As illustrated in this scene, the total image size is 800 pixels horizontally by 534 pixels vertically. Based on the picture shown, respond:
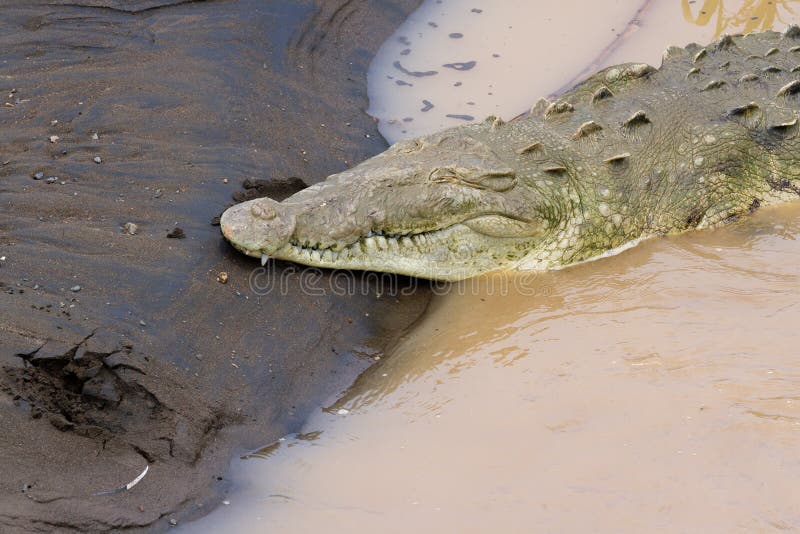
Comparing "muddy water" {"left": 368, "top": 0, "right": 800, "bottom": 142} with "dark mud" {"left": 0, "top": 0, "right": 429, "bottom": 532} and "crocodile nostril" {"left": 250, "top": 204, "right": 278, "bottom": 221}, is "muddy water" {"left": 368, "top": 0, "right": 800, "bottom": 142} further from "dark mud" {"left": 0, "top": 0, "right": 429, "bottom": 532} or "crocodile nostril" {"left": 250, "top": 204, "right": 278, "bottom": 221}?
"crocodile nostril" {"left": 250, "top": 204, "right": 278, "bottom": 221}

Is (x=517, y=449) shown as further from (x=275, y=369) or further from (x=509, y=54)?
(x=509, y=54)

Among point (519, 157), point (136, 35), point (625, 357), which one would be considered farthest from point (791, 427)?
point (136, 35)

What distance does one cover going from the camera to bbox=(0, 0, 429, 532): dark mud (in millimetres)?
4062

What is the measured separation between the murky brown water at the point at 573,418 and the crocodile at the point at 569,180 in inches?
12.7

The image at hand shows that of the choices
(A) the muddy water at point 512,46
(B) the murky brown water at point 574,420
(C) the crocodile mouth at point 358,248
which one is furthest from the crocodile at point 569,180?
(A) the muddy water at point 512,46

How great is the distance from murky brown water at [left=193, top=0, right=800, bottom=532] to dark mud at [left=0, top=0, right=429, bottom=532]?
30 cm

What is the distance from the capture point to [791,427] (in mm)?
4395

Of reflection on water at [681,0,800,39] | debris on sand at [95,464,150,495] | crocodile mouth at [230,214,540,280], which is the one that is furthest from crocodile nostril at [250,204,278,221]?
reflection on water at [681,0,800,39]

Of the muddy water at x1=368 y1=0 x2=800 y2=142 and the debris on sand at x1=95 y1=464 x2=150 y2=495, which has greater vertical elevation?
the muddy water at x1=368 y1=0 x2=800 y2=142

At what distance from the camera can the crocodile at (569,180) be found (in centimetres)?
536

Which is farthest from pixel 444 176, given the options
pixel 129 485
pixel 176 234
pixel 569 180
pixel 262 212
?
pixel 129 485

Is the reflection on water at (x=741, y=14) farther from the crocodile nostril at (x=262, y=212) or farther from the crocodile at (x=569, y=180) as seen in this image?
the crocodile nostril at (x=262, y=212)

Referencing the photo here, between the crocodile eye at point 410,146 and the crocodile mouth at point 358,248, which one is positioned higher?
the crocodile eye at point 410,146

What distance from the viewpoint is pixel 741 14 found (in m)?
8.74
